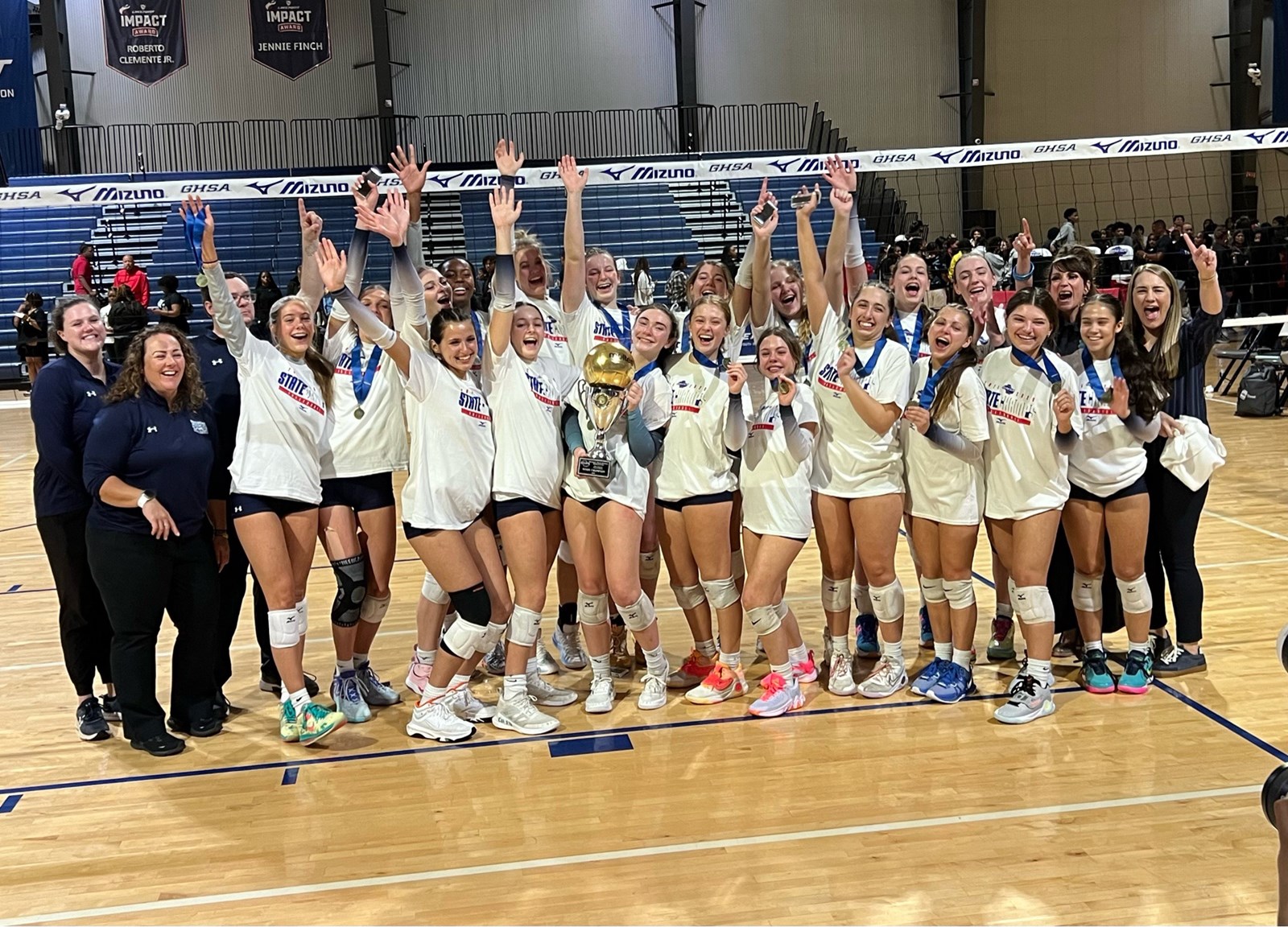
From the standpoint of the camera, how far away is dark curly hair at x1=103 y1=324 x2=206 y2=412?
4617 mm

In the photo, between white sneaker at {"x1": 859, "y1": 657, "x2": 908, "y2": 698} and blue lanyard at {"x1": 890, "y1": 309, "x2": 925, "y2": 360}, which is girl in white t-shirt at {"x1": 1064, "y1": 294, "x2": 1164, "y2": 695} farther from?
white sneaker at {"x1": 859, "y1": 657, "x2": 908, "y2": 698}

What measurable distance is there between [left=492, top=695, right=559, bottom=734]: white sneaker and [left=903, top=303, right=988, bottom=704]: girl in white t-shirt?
5.33ft

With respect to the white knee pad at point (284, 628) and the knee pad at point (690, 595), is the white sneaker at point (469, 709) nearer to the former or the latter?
the white knee pad at point (284, 628)

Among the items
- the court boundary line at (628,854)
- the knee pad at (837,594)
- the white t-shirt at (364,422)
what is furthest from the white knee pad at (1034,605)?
the white t-shirt at (364,422)

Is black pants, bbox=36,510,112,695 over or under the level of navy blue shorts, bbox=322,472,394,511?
under

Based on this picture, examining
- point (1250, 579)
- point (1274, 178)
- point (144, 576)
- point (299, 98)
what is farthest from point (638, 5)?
point (144, 576)

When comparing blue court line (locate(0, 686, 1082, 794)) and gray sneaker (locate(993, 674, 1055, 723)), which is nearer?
blue court line (locate(0, 686, 1082, 794))

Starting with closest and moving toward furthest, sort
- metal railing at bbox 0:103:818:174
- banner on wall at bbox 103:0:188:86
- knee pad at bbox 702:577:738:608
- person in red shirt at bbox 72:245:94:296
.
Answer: knee pad at bbox 702:577:738:608 < person in red shirt at bbox 72:245:94:296 < banner on wall at bbox 103:0:188:86 < metal railing at bbox 0:103:818:174

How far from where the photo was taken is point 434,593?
16.4 feet

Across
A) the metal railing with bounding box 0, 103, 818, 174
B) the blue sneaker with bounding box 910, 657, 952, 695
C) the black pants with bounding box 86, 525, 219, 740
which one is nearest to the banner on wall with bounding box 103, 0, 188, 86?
the metal railing with bounding box 0, 103, 818, 174

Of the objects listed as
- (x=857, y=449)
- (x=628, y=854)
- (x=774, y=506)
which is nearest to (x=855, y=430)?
(x=857, y=449)

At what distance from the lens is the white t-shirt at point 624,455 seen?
484cm

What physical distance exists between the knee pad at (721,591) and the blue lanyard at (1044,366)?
1.53 meters

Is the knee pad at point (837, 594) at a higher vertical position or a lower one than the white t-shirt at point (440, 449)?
lower
